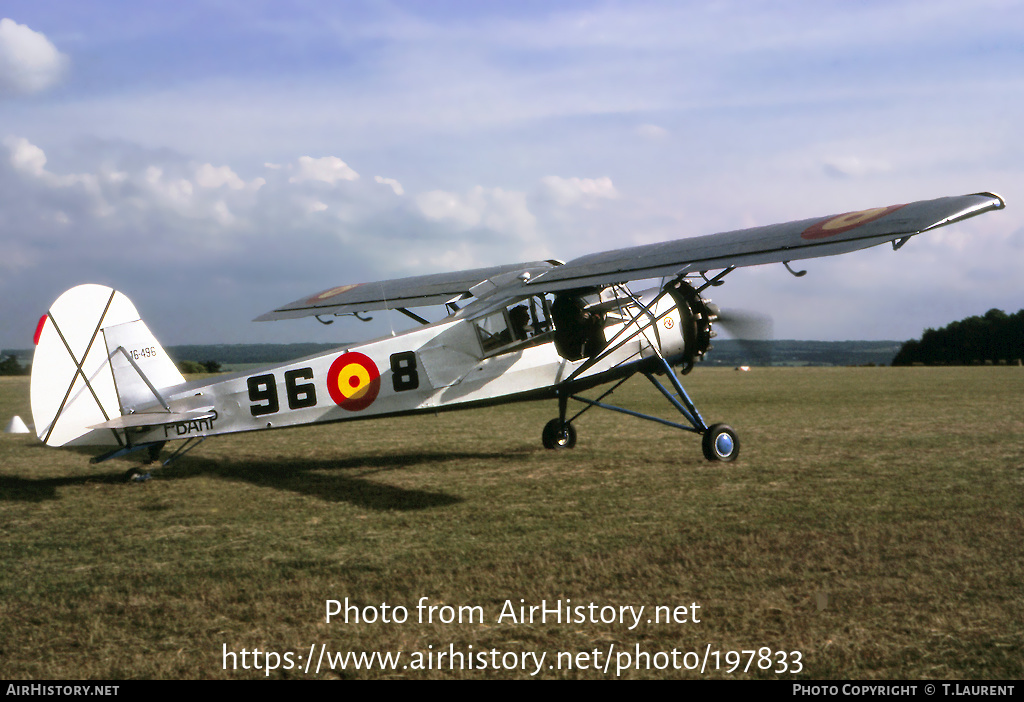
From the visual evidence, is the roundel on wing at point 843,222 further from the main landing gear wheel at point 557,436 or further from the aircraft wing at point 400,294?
the main landing gear wheel at point 557,436

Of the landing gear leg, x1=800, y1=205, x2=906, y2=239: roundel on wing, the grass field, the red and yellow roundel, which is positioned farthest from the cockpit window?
x1=800, y1=205, x2=906, y2=239: roundel on wing

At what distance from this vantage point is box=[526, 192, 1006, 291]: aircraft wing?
6441 mm

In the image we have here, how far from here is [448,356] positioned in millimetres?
8414

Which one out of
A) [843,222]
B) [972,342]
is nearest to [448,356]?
[843,222]

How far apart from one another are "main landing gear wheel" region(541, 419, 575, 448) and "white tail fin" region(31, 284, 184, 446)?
482 cm

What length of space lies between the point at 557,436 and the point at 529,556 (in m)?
5.42

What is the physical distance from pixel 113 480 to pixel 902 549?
7928 millimetres

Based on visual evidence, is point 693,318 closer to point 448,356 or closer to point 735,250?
point 735,250

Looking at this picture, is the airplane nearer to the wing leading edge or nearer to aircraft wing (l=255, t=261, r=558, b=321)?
the wing leading edge

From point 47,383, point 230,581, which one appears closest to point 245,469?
point 47,383

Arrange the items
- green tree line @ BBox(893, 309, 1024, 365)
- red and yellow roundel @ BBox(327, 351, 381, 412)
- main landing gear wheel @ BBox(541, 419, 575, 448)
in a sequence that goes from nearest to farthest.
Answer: red and yellow roundel @ BBox(327, 351, 381, 412)
main landing gear wheel @ BBox(541, 419, 575, 448)
green tree line @ BBox(893, 309, 1024, 365)

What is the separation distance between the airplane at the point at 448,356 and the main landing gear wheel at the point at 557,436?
1461 millimetres

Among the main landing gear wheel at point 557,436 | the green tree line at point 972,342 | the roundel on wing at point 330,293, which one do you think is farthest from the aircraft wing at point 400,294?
the green tree line at point 972,342
